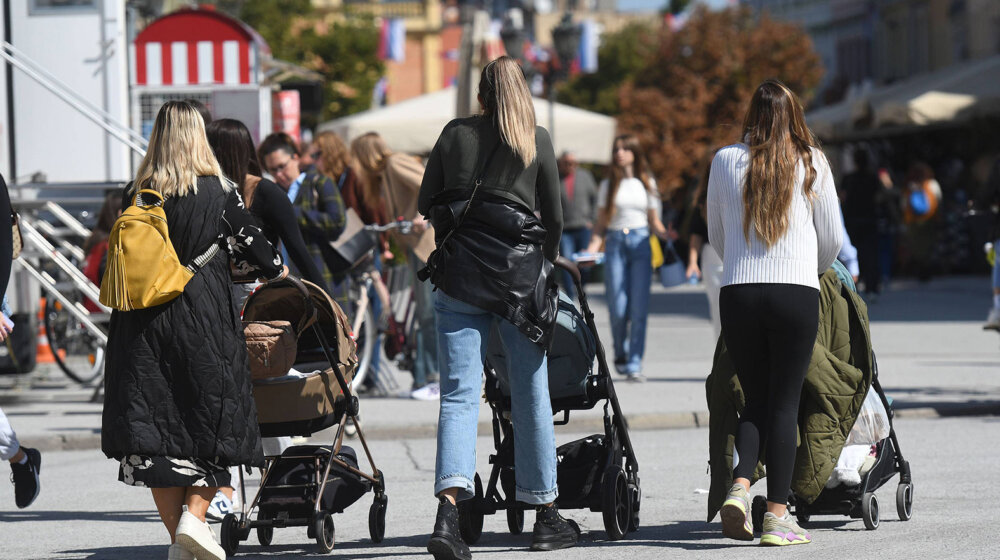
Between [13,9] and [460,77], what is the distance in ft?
18.1

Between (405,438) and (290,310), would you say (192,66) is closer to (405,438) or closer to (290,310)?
(405,438)

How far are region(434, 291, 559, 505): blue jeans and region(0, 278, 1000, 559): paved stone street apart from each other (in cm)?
37

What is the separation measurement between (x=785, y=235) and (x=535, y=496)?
140 centimetres

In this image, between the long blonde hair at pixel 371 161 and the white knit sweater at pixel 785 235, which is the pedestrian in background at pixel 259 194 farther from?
the long blonde hair at pixel 371 161

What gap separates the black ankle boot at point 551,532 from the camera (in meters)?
6.52

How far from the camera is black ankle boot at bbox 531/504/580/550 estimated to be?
652cm

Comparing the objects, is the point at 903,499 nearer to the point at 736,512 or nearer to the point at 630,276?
the point at 736,512

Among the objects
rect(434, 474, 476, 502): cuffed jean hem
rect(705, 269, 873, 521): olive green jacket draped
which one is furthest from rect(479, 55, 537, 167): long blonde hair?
rect(705, 269, 873, 521): olive green jacket draped

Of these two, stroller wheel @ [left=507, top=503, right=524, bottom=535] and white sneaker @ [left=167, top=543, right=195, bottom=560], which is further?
stroller wheel @ [left=507, top=503, right=524, bottom=535]

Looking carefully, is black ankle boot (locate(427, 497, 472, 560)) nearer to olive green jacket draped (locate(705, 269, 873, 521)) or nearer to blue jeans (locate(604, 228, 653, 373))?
olive green jacket draped (locate(705, 269, 873, 521))

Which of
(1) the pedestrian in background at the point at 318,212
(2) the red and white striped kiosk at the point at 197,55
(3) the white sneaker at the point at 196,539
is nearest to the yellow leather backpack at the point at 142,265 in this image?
(3) the white sneaker at the point at 196,539

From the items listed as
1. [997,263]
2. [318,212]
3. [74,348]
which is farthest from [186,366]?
[74,348]

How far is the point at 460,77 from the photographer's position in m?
19.1

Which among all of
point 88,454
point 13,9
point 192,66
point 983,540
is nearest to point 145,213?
point 983,540
